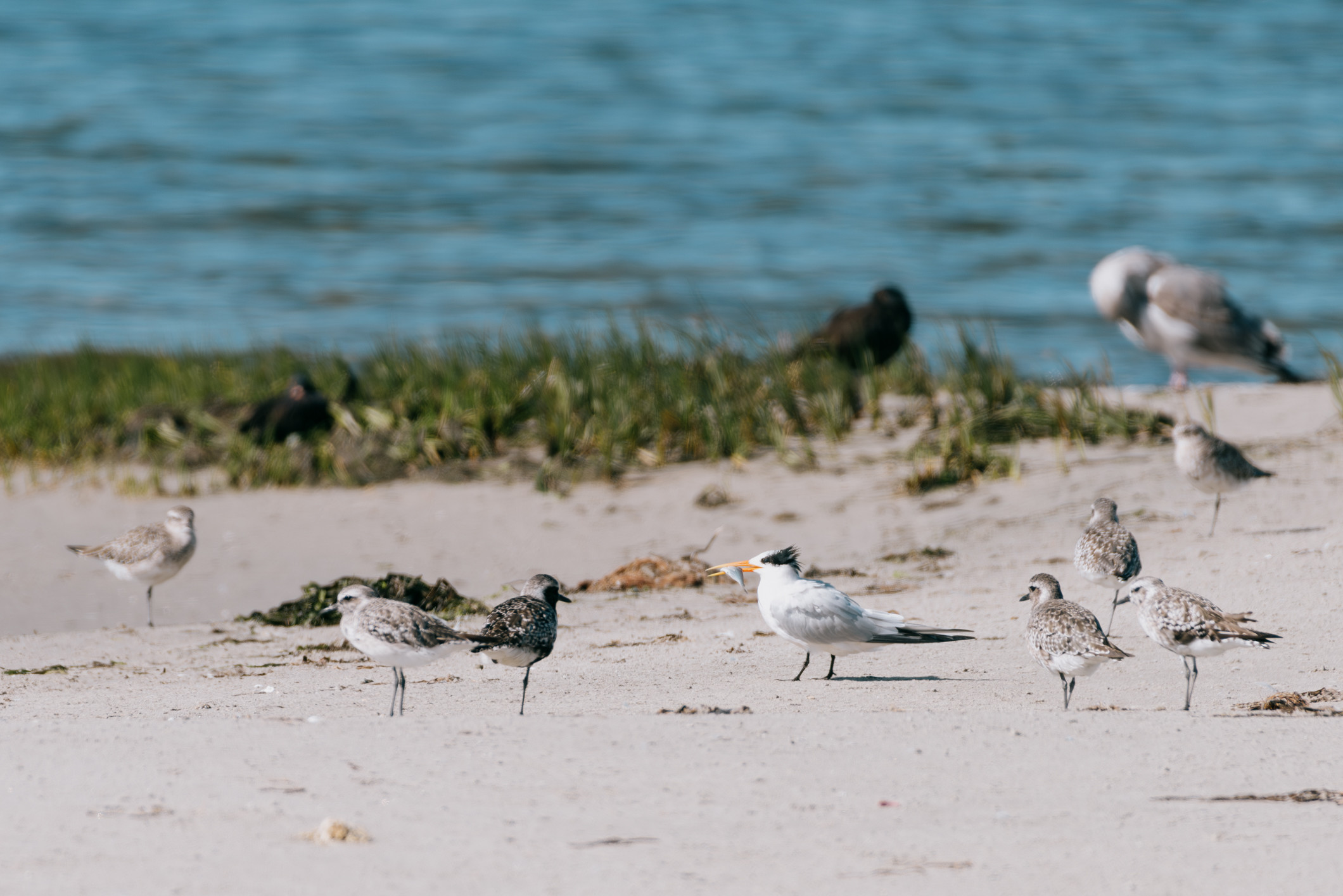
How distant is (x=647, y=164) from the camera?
1102 inches

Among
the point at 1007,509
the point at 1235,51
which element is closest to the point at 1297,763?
the point at 1007,509

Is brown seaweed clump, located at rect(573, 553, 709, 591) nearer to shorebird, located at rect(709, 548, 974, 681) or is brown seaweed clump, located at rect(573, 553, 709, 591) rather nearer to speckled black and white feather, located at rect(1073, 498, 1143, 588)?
shorebird, located at rect(709, 548, 974, 681)

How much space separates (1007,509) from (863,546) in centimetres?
96

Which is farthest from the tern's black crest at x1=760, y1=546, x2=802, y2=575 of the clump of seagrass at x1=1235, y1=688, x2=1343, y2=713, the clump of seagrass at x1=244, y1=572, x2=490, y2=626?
the clump of seagrass at x1=244, y1=572, x2=490, y2=626

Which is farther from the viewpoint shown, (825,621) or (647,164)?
(647,164)

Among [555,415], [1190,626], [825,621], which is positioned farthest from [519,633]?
[555,415]

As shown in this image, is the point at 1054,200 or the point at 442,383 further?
the point at 1054,200

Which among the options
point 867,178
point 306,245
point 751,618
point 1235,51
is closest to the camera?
point 751,618

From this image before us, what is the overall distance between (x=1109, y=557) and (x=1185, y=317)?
249 inches

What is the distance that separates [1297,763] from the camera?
4.66 m

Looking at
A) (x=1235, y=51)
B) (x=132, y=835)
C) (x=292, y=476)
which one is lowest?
(x=292, y=476)

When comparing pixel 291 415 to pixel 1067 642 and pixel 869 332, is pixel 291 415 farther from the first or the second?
pixel 1067 642

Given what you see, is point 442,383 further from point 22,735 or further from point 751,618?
point 22,735

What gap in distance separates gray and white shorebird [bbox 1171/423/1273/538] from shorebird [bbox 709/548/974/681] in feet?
8.53
